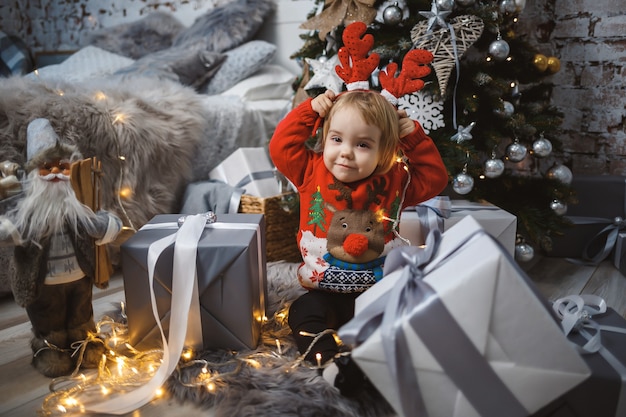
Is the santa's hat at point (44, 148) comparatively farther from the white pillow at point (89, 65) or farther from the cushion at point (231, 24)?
the cushion at point (231, 24)

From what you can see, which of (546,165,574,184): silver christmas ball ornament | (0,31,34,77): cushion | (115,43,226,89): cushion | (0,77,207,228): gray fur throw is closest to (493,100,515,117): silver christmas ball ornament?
(546,165,574,184): silver christmas ball ornament

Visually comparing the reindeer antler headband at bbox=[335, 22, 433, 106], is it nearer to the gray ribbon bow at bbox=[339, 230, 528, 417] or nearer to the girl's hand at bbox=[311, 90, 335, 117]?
the girl's hand at bbox=[311, 90, 335, 117]

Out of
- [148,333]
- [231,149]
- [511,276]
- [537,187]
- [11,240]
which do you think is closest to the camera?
[511,276]

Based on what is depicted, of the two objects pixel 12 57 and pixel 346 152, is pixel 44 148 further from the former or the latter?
pixel 12 57

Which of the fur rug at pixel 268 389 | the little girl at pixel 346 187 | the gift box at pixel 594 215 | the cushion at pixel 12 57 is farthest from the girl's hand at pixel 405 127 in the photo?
the cushion at pixel 12 57

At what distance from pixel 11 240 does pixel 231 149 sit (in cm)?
109

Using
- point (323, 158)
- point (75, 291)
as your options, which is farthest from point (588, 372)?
point (75, 291)

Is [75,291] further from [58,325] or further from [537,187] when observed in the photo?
[537,187]

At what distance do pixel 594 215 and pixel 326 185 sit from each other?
111 cm

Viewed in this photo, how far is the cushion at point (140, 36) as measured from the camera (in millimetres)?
2547

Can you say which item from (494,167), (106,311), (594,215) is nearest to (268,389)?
(106,311)

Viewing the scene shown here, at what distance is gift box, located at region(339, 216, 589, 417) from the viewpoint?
0.71 meters

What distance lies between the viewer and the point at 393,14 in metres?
1.35

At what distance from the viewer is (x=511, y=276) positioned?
71 centimetres
